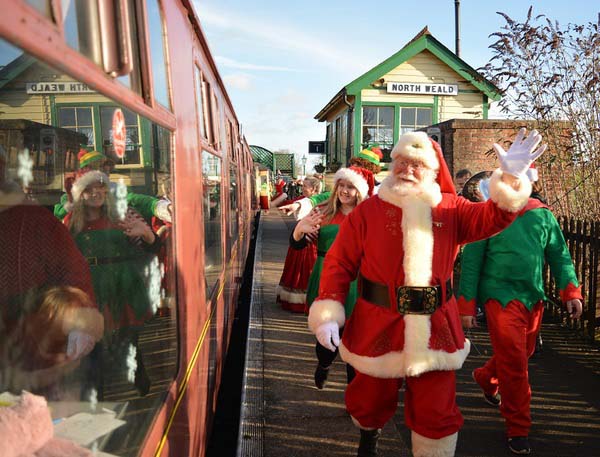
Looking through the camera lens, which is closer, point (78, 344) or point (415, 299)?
point (78, 344)

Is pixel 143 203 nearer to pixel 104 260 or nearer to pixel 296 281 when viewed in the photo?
pixel 104 260

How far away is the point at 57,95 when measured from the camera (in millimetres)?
1227

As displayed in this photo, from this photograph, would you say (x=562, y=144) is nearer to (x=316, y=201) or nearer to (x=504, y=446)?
(x=316, y=201)

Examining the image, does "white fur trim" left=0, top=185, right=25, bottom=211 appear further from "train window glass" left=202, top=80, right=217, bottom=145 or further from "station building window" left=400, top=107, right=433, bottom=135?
"station building window" left=400, top=107, right=433, bottom=135

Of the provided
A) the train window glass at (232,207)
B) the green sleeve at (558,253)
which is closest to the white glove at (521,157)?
the green sleeve at (558,253)

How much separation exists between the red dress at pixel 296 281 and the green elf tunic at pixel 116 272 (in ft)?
17.4

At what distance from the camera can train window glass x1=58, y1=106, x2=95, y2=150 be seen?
1.26m

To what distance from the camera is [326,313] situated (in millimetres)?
2949

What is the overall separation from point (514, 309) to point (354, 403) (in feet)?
4.11

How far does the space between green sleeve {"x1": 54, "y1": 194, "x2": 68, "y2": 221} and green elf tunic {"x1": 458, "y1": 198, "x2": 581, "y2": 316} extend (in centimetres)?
298

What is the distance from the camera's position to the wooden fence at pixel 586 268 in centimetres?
564

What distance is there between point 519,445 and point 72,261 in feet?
10.4

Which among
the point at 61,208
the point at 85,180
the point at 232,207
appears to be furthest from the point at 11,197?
the point at 232,207

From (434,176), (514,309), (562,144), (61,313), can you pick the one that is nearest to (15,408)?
(61,313)
